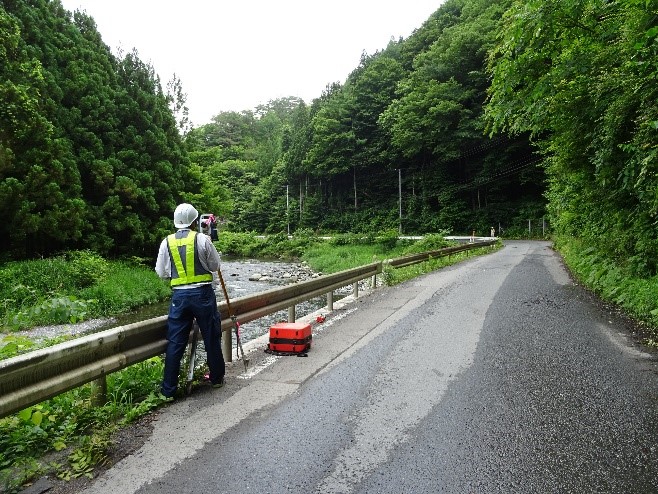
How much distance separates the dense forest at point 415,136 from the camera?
7484 mm

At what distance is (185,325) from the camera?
4.45m

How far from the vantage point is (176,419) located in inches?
152

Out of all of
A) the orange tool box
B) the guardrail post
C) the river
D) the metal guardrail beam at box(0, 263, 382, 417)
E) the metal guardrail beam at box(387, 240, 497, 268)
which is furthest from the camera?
the metal guardrail beam at box(387, 240, 497, 268)

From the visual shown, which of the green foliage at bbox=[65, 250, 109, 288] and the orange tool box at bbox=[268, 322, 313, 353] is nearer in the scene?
the orange tool box at bbox=[268, 322, 313, 353]

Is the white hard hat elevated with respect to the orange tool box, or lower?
elevated

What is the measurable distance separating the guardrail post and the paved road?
1.92 feet

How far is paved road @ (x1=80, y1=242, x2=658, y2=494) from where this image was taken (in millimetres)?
2910

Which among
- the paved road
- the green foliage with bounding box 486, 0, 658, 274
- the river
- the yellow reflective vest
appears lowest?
the river

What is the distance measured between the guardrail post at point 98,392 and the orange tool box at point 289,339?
7.55 feet

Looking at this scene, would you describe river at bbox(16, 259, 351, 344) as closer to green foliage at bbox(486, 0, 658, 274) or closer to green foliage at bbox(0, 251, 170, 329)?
green foliage at bbox(0, 251, 170, 329)

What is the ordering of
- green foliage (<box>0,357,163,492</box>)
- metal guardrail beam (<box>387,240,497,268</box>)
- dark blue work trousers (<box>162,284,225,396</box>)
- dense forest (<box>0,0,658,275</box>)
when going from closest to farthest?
green foliage (<box>0,357,163,492</box>) < dark blue work trousers (<box>162,284,225,396</box>) < dense forest (<box>0,0,658,275</box>) < metal guardrail beam (<box>387,240,497,268</box>)

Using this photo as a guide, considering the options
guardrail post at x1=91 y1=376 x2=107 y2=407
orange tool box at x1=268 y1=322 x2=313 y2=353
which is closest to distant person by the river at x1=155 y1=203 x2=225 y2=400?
guardrail post at x1=91 y1=376 x2=107 y2=407

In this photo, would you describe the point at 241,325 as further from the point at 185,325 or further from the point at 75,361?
the point at 75,361

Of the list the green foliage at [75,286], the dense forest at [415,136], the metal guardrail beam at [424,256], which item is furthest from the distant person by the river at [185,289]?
the metal guardrail beam at [424,256]
